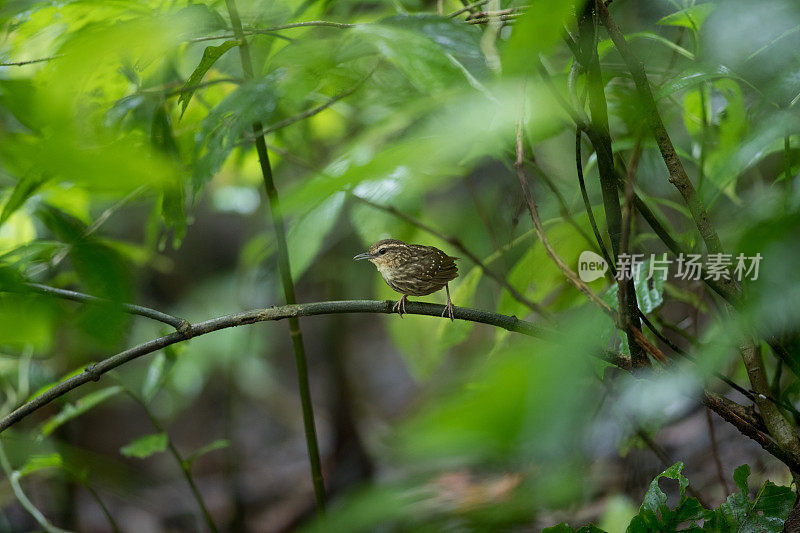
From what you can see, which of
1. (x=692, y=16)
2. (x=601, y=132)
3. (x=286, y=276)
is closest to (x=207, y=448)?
(x=286, y=276)

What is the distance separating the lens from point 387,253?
1220mm

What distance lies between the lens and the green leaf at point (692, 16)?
2.84 feet

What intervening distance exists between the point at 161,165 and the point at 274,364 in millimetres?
4016

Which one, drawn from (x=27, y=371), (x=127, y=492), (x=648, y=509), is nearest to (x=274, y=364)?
(x=127, y=492)

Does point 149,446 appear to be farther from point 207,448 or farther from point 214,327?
point 214,327

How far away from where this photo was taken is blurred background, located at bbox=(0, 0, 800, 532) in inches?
11.2

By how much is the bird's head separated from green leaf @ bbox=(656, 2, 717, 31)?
1.78 ft

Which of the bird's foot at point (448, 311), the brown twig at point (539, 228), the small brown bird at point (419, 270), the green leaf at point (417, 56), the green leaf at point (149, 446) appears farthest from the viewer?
the green leaf at point (149, 446)

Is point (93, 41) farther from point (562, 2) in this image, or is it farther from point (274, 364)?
point (274, 364)

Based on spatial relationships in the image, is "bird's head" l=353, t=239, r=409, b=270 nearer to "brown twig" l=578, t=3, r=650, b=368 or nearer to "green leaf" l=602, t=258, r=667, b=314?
"green leaf" l=602, t=258, r=667, b=314

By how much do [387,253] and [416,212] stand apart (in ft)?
0.38

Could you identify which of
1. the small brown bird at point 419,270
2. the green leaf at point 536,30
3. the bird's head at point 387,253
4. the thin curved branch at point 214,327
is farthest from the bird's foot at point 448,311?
the green leaf at point 536,30

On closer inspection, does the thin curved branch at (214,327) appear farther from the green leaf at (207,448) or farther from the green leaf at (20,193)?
the green leaf at (207,448)

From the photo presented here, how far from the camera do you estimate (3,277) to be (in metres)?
0.45
